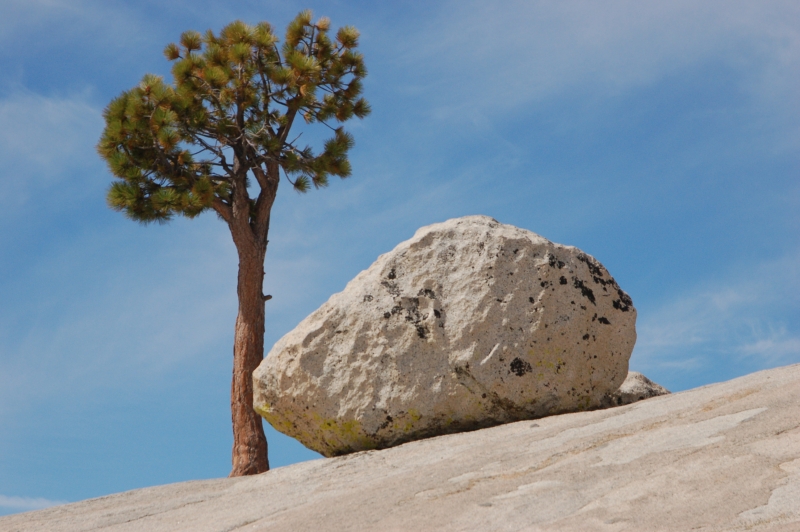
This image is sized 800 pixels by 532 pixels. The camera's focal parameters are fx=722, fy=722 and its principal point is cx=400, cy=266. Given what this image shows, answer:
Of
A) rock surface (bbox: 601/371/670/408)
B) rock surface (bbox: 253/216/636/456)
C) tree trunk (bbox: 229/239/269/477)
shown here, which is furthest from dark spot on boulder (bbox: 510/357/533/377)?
tree trunk (bbox: 229/239/269/477)

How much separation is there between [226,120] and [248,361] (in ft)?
15.0

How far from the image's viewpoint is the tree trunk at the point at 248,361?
12219 millimetres

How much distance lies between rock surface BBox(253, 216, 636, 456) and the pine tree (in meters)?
4.09

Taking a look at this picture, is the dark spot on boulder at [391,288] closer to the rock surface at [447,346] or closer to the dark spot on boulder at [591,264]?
the rock surface at [447,346]

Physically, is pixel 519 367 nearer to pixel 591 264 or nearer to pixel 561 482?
pixel 591 264

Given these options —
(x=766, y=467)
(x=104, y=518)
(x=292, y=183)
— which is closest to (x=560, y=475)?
(x=766, y=467)

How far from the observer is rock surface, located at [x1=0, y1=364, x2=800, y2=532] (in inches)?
187

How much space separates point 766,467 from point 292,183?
35.0 feet

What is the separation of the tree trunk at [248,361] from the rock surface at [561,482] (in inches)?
147

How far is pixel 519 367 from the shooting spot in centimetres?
847

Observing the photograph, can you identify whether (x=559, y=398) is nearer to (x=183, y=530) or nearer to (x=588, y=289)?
(x=588, y=289)

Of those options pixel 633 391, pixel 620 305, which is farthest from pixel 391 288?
pixel 633 391

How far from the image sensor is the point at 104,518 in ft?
25.6

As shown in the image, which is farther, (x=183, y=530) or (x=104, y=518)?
(x=104, y=518)
